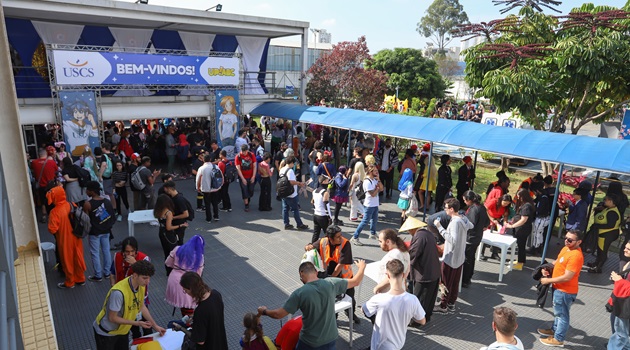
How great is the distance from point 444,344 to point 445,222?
170 cm

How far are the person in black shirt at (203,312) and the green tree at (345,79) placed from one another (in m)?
16.8

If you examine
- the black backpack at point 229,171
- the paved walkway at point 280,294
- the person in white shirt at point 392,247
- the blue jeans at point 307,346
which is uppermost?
the person in white shirt at point 392,247

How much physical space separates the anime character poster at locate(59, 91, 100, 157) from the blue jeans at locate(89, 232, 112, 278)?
5.87 metres

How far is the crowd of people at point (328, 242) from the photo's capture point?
3.87 metres

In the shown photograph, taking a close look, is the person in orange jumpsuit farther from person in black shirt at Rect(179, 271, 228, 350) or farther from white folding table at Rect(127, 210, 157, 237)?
person in black shirt at Rect(179, 271, 228, 350)

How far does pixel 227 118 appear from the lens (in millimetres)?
14773

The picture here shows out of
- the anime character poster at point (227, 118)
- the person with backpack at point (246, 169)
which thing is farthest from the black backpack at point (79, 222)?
the anime character poster at point (227, 118)

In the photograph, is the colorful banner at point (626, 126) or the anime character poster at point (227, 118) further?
the anime character poster at point (227, 118)

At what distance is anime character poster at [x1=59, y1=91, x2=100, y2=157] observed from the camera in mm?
11281

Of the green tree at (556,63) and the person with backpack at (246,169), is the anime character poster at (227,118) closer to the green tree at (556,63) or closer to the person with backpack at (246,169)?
the person with backpack at (246,169)

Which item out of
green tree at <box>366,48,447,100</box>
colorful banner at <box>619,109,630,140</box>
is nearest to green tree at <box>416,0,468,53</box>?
green tree at <box>366,48,447,100</box>

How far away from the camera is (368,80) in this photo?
19641 mm

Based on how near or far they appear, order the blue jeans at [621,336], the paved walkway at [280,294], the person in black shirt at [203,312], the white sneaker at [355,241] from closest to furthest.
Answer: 1. the person in black shirt at [203,312]
2. the blue jeans at [621,336]
3. the paved walkway at [280,294]
4. the white sneaker at [355,241]

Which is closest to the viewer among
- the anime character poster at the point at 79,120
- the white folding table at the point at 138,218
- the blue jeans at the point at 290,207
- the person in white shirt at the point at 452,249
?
the person in white shirt at the point at 452,249
